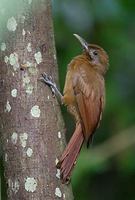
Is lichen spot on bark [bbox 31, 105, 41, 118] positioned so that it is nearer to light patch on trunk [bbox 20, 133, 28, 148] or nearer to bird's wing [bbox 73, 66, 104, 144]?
light patch on trunk [bbox 20, 133, 28, 148]

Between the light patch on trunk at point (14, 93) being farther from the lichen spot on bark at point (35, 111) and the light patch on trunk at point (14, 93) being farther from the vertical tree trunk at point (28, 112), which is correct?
the lichen spot on bark at point (35, 111)

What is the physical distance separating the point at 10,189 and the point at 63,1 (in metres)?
2.80

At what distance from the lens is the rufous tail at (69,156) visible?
4.02 m

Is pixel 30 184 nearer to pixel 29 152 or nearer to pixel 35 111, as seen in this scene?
pixel 29 152

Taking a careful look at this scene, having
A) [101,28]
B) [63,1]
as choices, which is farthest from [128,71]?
[63,1]

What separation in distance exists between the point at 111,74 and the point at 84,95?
1738 mm

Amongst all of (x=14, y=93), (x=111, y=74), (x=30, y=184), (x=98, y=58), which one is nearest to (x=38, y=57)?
(x=14, y=93)

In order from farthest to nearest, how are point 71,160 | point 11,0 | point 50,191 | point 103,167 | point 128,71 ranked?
1. point 128,71
2. point 103,167
3. point 71,160
4. point 50,191
5. point 11,0

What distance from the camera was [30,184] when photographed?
12.8 feet

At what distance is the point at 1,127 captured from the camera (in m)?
4.04

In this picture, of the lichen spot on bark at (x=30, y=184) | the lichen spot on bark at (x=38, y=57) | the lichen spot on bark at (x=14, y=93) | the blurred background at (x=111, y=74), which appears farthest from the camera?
the blurred background at (x=111, y=74)

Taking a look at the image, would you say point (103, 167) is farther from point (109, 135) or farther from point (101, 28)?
point (101, 28)

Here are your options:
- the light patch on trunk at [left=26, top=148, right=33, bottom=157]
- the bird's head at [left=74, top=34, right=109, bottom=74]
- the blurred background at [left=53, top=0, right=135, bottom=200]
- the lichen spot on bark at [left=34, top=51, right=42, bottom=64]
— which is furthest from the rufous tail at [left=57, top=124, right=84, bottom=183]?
the blurred background at [left=53, top=0, right=135, bottom=200]

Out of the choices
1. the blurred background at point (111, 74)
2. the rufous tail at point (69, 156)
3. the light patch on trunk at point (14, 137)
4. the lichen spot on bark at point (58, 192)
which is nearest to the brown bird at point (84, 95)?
the rufous tail at point (69, 156)
